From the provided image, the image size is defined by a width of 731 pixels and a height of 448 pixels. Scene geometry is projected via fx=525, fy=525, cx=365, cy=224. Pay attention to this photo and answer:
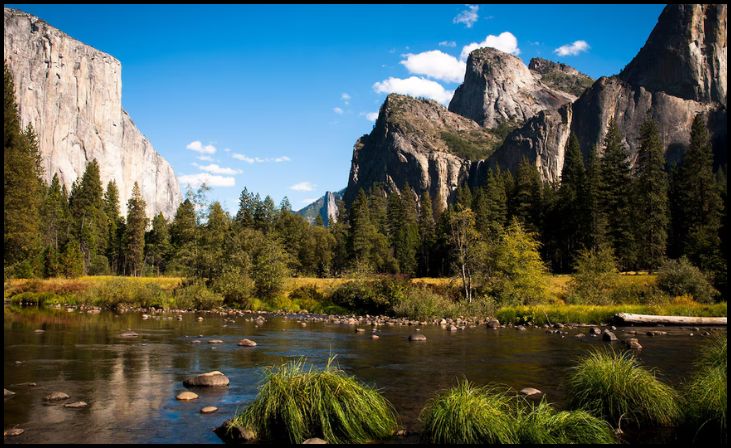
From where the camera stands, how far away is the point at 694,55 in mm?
167375

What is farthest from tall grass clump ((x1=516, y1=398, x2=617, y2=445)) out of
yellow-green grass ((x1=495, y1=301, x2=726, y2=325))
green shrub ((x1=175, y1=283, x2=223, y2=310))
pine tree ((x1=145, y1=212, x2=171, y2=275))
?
pine tree ((x1=145, y1=212, x2=171, y2=275))

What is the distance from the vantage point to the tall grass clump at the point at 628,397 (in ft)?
35.4

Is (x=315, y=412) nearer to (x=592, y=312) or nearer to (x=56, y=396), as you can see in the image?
(x=56, y=396)

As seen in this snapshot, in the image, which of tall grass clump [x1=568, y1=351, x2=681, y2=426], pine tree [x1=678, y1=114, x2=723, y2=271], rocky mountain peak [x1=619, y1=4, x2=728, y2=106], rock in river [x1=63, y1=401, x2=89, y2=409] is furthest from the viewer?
rocky mountain peak [x1=619, y1=4, x2=728, y2=106]

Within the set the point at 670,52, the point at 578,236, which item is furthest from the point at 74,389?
the point at 670,52

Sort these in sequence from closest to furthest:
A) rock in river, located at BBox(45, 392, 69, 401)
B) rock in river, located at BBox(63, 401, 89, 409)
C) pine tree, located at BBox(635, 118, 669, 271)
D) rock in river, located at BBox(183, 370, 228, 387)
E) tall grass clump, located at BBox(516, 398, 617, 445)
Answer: tall grass clump, located at BBox(516, 398, 617, 445) → rock in river, located at BBox(63, 401, 89, 409) → rock in river, located at BBox(45, 392, 69, 401) → rock in river, located at BBox(183, 370, 228, 387) → pine tree, located at BBox(635, 118, 669, 271)

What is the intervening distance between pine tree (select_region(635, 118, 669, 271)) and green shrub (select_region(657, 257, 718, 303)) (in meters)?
18.4

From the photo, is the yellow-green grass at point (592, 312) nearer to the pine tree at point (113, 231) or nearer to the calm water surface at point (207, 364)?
the calm water surface at point (207, 364)

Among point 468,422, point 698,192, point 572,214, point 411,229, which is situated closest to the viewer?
point 468,422

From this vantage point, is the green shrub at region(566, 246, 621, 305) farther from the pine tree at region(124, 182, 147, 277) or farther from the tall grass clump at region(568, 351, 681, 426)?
the pine tree at region(124, 182, 147, 277)

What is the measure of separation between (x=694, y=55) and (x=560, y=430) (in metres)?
197

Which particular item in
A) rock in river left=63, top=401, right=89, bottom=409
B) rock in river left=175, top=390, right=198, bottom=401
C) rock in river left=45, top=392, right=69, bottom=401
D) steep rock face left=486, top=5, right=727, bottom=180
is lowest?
rock in river left=175, top=390, right=198, bottom=401

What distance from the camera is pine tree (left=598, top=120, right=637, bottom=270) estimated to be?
6600cm

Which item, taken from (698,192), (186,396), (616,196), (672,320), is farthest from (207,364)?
(616,196)
